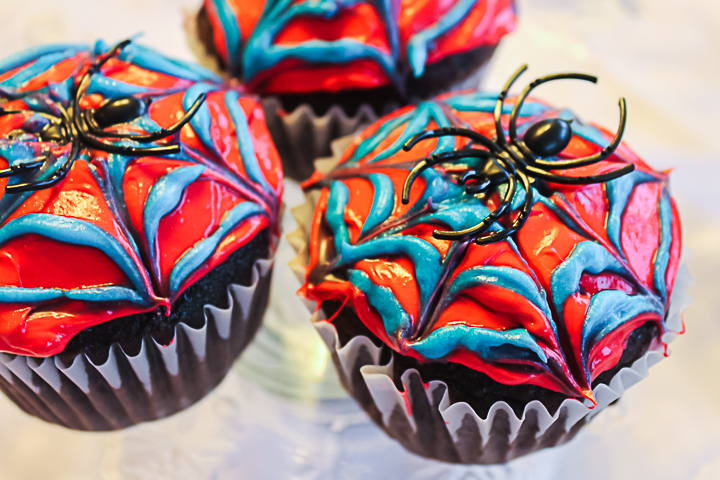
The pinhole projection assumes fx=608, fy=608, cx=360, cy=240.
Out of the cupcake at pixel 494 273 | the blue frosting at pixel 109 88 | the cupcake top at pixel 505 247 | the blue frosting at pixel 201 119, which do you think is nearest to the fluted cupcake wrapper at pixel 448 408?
the cupcake at pixel 494 273

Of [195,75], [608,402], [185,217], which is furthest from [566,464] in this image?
[195,75]

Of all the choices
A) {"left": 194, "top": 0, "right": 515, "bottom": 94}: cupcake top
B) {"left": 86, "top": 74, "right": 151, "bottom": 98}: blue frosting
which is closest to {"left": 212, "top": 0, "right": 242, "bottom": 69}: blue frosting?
{"left": 194, "top": 0, "right": 515, "bottom": 94}: cupcake top

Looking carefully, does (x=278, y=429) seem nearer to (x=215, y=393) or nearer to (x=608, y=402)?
(x=215, y=393)

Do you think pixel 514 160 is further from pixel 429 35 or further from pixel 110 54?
pixel 110 54

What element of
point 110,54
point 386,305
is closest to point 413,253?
point 386,305

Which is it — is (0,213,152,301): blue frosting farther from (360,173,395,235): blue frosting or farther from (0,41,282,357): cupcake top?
(360,173,395,235): blue frosting

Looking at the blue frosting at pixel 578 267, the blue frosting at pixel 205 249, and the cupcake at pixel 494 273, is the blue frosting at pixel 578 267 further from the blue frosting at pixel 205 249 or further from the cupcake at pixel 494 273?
the blue frosting at pixel 205 249

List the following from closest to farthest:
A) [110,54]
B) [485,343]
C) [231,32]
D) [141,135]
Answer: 1. [485,343]
2. [141,135]
3. [110,54]
4. [231,32]
